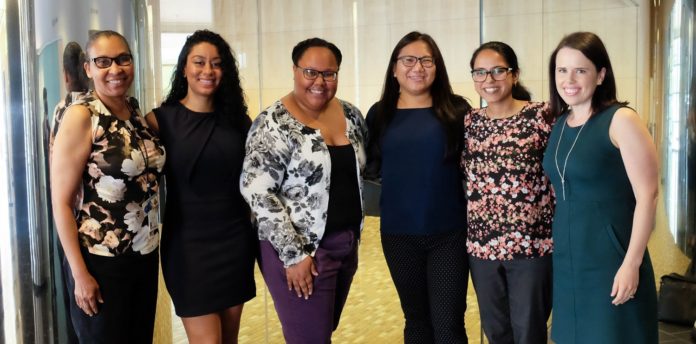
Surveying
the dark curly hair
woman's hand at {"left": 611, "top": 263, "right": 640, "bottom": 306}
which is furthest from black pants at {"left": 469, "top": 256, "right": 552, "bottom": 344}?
the dark curly hair

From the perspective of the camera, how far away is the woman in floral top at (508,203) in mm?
2344

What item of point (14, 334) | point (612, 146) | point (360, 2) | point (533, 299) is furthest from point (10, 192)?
point (612, 146)

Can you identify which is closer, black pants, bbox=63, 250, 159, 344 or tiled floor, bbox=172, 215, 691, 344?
black pants, bbox=63, 250, 159, 344

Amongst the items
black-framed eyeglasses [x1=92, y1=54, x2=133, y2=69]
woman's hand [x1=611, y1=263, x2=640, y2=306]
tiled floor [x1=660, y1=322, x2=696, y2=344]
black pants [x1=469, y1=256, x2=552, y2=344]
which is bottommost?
tiled floor [x1=660, y1=322, x2=696, y2=344]

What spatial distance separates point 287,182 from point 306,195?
0.08m

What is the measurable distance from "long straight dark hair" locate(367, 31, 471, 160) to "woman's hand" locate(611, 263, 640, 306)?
0.77 m

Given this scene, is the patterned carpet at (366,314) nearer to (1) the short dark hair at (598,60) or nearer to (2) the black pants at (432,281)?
(2) the black pants at (432,281)

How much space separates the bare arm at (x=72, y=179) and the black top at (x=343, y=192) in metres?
0.82

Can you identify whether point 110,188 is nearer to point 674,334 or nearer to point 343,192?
point 343,192

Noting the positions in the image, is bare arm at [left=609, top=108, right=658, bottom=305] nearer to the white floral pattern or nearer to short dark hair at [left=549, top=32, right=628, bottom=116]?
short dark hair at [left=549, top=32, right=628, bottom=116]

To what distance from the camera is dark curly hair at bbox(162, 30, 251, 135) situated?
7.85 feet

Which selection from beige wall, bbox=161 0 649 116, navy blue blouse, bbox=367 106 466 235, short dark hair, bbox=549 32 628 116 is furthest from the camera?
beige wall, bbox=161 0 649 116

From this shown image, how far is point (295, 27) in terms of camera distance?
349cm

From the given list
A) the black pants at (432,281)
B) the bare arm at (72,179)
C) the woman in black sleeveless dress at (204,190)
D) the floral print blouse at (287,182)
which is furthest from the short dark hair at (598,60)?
the bare arm at (72,179)
